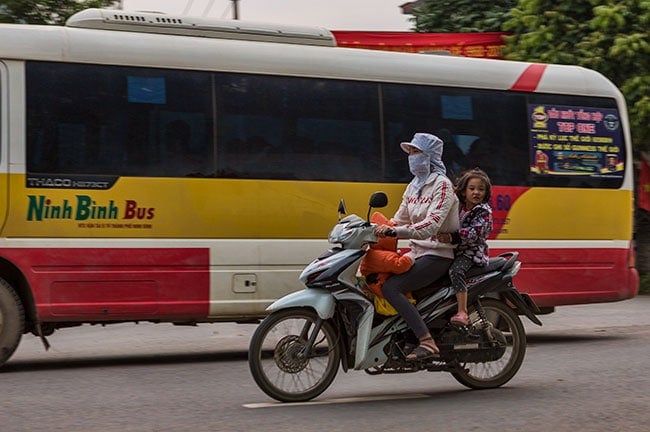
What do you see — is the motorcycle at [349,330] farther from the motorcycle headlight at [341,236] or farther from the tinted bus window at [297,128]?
the tinted bus window at [297,128]

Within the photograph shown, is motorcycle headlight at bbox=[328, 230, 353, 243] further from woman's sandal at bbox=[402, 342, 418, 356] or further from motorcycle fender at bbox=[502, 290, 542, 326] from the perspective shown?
motorcycle fender at bbox=[502, 290, 542, 326]

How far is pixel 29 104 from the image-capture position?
9094 millimetres

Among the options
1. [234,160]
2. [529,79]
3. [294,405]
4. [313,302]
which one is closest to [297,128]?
[234,160]

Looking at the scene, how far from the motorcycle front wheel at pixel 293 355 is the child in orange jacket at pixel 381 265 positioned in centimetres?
41

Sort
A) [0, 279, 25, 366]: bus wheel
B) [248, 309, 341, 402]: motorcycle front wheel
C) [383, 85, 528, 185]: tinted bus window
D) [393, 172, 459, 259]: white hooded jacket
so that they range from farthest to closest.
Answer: [383, 85, 528, 185]: tinted bus window
[0, 279, 25, 366]: bus wheel
[393, 172, 459, 259]: white hooded jacket
[248, 309, 341, 402]: motorcycle front wheel

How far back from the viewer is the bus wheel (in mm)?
8805

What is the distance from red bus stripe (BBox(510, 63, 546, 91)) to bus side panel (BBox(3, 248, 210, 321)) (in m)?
3.86

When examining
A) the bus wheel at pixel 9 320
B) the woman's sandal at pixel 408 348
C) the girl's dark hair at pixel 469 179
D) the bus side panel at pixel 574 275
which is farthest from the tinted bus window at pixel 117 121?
the bus side panel at pixel 574 275

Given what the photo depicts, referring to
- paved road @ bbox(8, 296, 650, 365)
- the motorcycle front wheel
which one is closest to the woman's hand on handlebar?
the motorcycle front wheel

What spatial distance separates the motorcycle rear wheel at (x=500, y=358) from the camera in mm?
7719

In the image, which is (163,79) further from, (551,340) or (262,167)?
(551,340)

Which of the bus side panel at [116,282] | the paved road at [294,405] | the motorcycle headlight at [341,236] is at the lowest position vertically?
the paved road at [294,405]

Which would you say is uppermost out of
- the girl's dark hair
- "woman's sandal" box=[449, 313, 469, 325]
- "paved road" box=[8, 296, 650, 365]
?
the girl's dark hair

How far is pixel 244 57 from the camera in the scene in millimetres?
10094
